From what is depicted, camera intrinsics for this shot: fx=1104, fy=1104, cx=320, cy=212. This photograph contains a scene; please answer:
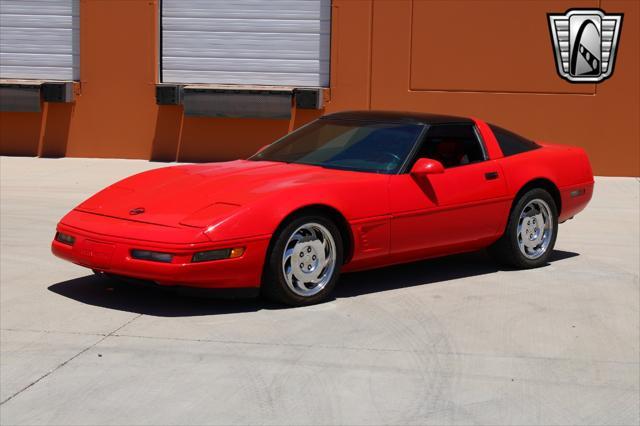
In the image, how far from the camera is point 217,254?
22.0 feet

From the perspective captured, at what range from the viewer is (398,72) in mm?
16188

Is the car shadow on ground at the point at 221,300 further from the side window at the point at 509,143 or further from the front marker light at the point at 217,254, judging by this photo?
the side window at the point at 509,143

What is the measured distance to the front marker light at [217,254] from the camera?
6640 millimetres

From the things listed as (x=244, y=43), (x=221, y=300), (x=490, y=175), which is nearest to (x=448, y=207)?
(x=490, y=175)

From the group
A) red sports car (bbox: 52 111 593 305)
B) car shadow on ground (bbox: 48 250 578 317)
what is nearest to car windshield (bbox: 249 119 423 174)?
red sports car (bbox: 52 111 593 305)

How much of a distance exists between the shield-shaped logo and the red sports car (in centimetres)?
703

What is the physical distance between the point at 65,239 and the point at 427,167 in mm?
2483

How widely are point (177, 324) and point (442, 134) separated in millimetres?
2650

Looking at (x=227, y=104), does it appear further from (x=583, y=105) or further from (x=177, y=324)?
(x=177, y=324)

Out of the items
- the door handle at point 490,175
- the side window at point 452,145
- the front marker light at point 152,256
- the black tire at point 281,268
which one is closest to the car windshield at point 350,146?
the side window at point 452,145

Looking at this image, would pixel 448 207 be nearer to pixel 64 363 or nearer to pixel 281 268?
pixel 281 268

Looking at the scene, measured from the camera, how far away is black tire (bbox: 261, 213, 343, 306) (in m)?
6.89

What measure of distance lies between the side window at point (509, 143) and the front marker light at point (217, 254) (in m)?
2.72

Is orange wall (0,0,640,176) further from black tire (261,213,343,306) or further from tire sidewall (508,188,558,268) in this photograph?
black tire (261,213,343,306)
